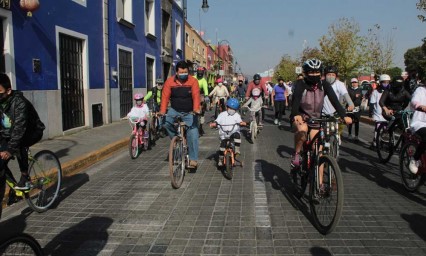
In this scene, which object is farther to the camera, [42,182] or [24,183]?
[42,182]

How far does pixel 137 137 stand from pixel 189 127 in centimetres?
254

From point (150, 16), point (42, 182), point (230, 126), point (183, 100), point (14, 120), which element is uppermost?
point (150, 16)

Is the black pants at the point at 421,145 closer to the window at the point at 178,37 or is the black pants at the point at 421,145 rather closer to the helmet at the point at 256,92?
the helmet at the point at 256,92

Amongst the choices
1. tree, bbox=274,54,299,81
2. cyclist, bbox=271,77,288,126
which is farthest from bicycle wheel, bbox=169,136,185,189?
tree, bbox=274,54,299,81

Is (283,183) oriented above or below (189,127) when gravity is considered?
below

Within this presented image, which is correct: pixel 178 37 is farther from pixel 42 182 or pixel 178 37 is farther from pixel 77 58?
pixel 42 182

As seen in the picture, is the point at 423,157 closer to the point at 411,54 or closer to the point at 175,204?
the point at 175,204

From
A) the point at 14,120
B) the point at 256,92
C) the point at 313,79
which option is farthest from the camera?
the point at 256,92

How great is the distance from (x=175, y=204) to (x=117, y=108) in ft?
36.7

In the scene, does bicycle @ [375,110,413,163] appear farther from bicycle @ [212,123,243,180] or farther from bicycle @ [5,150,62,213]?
bicycle @ [5,150,62,213]

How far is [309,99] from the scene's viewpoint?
530cm

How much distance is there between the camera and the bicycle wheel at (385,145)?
8.01 m

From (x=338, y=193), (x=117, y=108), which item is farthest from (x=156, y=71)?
(x=338, y=193)

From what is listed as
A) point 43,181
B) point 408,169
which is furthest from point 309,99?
point 43,181
